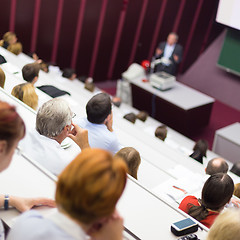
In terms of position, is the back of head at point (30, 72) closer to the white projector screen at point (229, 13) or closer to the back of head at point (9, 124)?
the back of head at point (9, 124)

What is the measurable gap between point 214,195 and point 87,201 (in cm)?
140

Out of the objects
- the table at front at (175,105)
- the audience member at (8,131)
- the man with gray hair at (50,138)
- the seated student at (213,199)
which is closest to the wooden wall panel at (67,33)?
the table at front at (175,105)

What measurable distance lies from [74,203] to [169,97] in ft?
17.6

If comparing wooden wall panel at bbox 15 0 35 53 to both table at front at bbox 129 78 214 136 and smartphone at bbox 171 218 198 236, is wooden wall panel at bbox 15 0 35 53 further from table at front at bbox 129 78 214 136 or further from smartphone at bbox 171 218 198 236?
smartphone at bbox 171 218 198 236

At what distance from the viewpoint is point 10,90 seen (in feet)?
12.0

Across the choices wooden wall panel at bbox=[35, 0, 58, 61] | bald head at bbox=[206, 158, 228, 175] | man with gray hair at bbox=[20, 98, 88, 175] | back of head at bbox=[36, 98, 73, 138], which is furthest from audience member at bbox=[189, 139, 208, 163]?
wooden wall panel at bbox=[35, 0, 58, 61]

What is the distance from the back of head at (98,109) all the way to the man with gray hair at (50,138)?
0.65 meters

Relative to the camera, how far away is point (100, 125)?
327 cm

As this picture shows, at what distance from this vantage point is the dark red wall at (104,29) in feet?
21.6

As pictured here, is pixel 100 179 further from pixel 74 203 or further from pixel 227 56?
pixel 227 56

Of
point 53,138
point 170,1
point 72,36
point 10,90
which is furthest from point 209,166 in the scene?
point 170,1

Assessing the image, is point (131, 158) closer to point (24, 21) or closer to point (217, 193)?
point (217, 193)

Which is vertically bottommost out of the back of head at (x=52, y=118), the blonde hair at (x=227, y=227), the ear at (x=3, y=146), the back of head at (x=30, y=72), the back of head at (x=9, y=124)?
the back of head at (x=30, y=72)

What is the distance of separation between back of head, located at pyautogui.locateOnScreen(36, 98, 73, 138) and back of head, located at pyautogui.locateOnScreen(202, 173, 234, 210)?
3.07 feet
